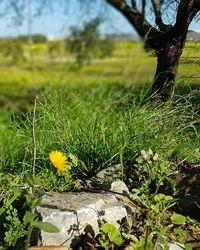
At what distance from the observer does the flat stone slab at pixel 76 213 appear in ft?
8.46

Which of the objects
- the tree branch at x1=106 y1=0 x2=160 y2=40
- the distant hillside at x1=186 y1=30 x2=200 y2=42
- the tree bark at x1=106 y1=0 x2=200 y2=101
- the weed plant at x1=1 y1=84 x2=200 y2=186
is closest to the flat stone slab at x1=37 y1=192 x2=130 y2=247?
the weed plant at x1=1 y1=84 x2=200 y2=186

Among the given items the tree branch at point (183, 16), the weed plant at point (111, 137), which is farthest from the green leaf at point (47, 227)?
the tree branch at point (183, 16)

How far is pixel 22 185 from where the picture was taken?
3025 mm

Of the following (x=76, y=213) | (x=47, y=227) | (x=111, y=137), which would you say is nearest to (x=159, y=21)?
(x=111, y=137)

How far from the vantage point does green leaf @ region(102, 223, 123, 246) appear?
2.54 m

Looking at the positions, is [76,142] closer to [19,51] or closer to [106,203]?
[106,203]

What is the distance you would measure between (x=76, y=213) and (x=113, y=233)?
0.72ft

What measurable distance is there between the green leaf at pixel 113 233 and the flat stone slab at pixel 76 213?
13 centimetres

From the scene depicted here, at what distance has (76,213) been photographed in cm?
263

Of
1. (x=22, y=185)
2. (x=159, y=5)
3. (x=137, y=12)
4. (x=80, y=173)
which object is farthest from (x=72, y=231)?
(x=137, y=12)

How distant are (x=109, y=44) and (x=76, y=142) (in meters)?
1.67

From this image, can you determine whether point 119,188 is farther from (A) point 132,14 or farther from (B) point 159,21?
(A) point 132,14

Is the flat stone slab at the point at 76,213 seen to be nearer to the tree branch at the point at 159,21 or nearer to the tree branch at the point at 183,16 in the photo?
the tree branch at the point at 183,16

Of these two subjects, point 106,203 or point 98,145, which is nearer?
point 106,203
